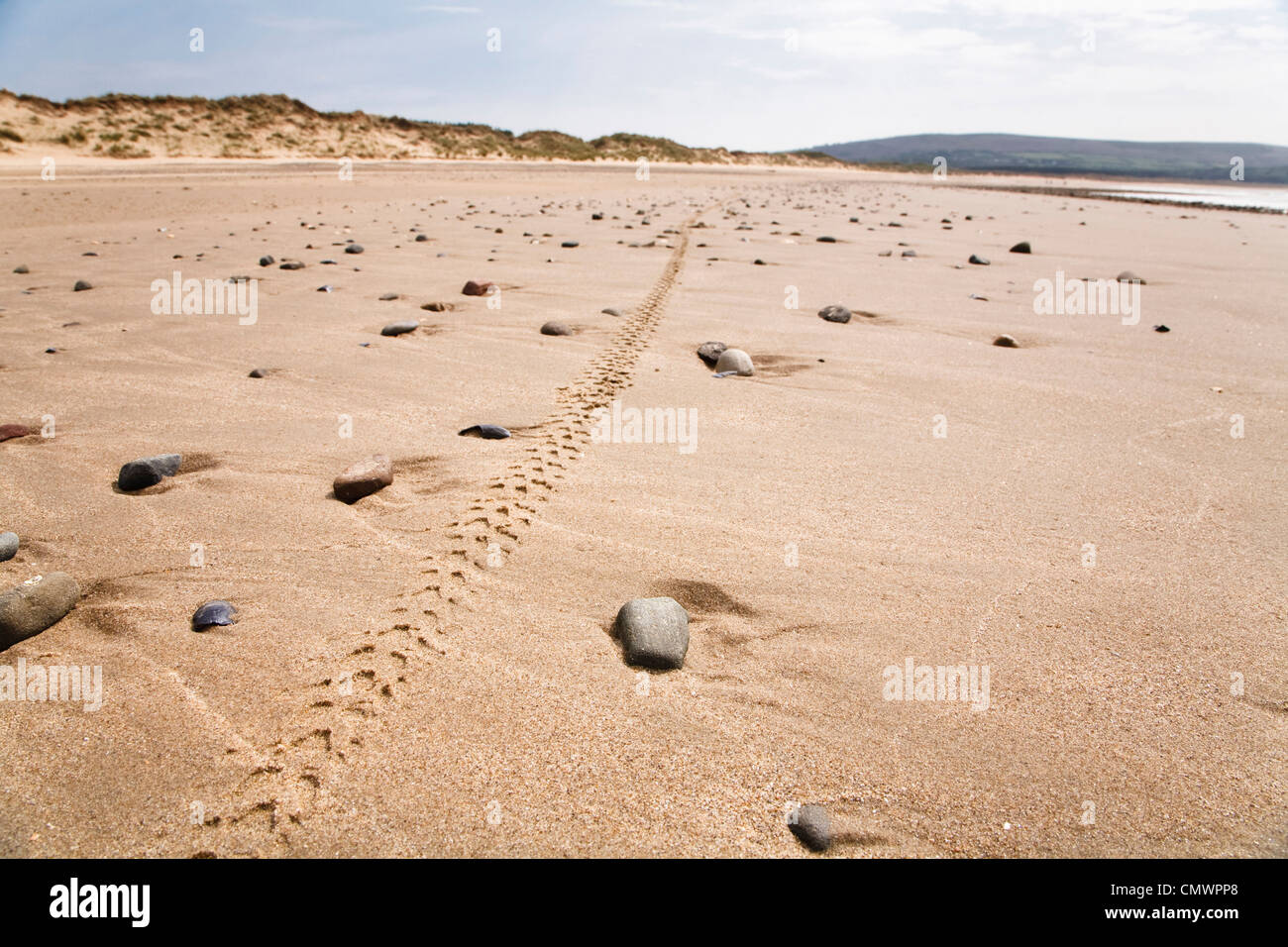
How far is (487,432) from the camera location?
2.93 m

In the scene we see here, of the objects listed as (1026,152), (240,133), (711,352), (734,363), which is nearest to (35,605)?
(734,363)

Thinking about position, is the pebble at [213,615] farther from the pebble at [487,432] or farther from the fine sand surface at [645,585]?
the pebble at [487,432]

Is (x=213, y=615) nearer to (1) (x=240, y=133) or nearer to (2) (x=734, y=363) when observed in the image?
(2) (x=734, y=363)

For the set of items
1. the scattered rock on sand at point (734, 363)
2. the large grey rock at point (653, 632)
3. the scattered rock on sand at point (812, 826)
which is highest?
the scattered rock on sand at point (734, 363)

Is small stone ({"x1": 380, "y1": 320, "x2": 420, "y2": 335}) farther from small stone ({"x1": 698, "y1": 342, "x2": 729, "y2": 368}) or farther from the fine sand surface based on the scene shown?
small stone ({"x1": 698, "y1": 342, "x2": 729, "y2": 368})

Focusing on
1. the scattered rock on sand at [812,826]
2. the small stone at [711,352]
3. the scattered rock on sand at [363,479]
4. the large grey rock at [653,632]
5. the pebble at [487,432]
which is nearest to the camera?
the scattered rock on sand at [812,826]

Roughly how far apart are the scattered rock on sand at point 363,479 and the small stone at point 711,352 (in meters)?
1.94

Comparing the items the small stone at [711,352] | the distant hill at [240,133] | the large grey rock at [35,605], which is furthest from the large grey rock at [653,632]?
the distant hill at [240,133]

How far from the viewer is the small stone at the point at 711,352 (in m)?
3.97

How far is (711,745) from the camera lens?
5.03ft

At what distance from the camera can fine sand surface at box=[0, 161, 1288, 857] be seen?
139cm

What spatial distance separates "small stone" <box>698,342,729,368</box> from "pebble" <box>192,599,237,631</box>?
263cm

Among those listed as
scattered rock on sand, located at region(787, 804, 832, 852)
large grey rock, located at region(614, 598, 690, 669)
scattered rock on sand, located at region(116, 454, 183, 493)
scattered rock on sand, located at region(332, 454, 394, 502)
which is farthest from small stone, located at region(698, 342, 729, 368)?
scattered rock on sand, located at region(787, 804, 832, 852)

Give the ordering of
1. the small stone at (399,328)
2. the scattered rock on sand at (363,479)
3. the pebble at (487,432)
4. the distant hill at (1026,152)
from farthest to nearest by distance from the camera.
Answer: the distant hill at (1026,152), the small stone at (399,328), the pebble at (487,432), the scattered rock on sand at (363,479)
